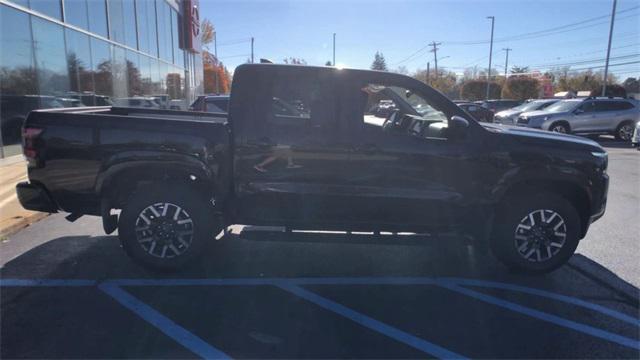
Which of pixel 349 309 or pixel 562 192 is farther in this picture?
pixel 562 192

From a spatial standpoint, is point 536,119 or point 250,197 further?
point 536,119

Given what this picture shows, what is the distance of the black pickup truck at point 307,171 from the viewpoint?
472cm

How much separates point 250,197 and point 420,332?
2.06 m

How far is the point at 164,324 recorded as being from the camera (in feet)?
12.5

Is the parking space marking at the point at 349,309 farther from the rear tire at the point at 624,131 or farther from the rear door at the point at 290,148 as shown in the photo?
the rear tire at the point at 624,131

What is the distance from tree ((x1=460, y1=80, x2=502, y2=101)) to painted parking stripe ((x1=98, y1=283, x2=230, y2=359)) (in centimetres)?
5436

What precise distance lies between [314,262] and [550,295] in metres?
2.36

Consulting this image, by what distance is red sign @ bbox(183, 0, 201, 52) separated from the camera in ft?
111

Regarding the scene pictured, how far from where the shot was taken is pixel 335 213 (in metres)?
4.90

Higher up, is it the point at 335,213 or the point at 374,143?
the point at 374,143

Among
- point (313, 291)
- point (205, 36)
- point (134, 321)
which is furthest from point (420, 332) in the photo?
point (205, 36)

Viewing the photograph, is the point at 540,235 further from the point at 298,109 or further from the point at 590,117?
the point at 590,117

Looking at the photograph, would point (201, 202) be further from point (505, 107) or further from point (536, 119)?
point (505, 107)

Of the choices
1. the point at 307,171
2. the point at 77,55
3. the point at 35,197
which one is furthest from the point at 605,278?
the point at 77,55
